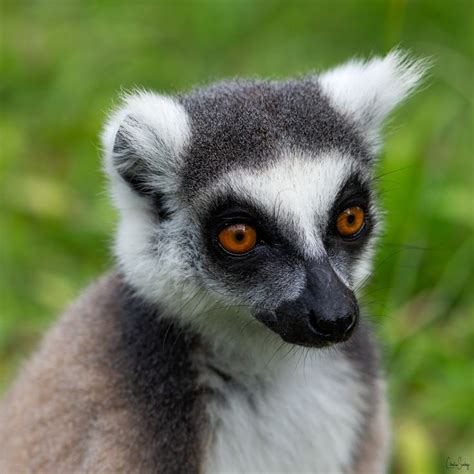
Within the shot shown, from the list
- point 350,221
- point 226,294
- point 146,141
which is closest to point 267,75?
point 146,141

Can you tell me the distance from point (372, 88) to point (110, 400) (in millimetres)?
1753

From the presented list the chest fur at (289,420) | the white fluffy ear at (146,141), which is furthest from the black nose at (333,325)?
the white fluffy ear at (146,141)

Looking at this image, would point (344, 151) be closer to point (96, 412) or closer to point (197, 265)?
point (197, 265)

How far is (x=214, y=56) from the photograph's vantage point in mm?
8469

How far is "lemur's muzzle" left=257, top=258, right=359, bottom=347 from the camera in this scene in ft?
11.5

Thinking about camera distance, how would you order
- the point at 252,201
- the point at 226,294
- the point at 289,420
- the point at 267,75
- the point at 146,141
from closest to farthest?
1. the point at 252,201
2. the point at 226,294
3. the point at 146,141
4. the point at 289,420
5. the point at 267,75

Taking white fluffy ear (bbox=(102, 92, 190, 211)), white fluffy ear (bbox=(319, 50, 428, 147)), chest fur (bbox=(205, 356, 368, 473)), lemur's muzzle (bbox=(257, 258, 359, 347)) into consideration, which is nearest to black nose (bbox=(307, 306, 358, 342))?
lemur's muzzle (bbox=(257, 258, 359, 347))

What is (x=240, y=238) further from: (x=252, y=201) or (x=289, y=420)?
(x=289, y=420)

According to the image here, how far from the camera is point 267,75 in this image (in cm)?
768

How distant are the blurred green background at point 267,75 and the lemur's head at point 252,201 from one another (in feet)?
2.54

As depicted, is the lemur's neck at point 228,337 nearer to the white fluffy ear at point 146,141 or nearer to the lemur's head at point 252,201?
the lemur's head at point 252,201

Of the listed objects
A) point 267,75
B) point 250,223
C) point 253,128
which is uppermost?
point 267,75

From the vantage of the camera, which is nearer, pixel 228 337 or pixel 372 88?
pixel 228 337

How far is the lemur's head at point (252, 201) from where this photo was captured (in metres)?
3.63
